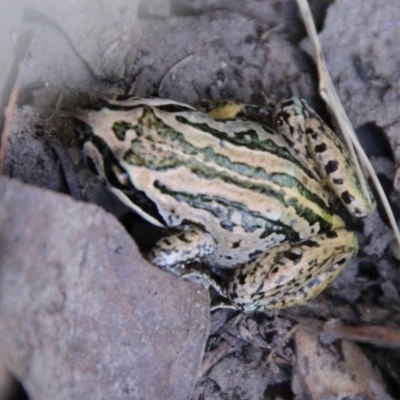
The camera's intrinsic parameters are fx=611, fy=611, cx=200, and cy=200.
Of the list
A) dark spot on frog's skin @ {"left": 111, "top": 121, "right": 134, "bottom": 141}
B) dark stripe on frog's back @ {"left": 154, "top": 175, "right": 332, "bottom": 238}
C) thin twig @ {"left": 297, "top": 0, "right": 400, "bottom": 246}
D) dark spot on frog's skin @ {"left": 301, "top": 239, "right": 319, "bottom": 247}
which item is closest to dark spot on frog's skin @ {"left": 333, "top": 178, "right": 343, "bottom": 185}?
thin twig @ {"left": 297, "top": 0, "right": 400, "bottom": 246}

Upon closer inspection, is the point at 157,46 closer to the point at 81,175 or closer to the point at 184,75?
the point at 184,75

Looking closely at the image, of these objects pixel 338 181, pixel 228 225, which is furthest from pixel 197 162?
pixel 338 181

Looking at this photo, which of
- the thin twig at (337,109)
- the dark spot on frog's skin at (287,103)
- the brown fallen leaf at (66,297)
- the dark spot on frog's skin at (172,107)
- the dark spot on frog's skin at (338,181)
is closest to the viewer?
the brown fallen leaf at (66,297)

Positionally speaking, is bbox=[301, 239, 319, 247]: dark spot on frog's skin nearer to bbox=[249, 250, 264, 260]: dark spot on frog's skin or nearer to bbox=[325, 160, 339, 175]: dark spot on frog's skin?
bbox=[249, 250, 264, 260]: dark spot on frog's skin

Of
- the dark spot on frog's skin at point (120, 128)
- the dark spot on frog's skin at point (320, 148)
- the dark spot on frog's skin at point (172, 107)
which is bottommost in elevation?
the dark spot on frog's skin at point (320, 148)

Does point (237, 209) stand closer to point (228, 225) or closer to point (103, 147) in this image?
point (228, 225)

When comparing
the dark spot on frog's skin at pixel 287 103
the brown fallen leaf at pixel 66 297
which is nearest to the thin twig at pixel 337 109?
the dark spot on frog's skin at pixel 287 103

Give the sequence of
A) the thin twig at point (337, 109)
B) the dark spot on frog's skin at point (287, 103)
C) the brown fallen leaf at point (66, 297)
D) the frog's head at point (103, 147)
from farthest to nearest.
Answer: the dark spot on frog's skin at point (287, 103) < the thin twig at point (337, 109) < the frog's head at point (103, 147) < the brown fallen leaf at point (66, 297)

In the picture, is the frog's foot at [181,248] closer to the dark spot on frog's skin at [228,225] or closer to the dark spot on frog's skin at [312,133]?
the dark spot on frog's skin at [228,225]

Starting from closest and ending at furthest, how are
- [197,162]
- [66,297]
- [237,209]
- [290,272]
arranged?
[66,297] → [197,162] → [237,209] → [290,272]
